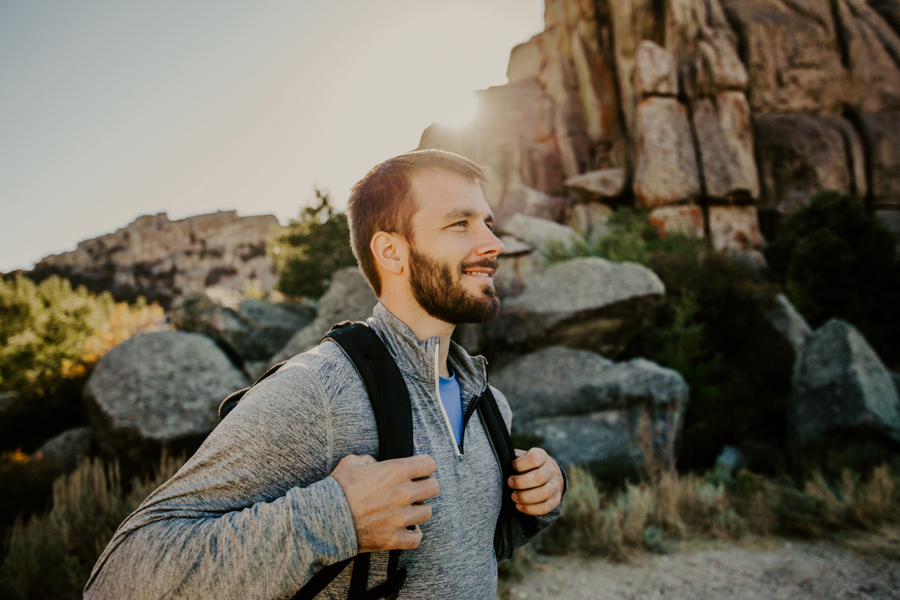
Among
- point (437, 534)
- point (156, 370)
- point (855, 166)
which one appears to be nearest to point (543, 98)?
point (855, 166)

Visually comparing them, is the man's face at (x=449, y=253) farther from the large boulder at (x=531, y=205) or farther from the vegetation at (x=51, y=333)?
the large boulder at (x=531, y=205)

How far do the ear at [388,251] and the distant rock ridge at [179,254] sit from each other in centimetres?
5490

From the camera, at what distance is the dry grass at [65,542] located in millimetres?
3107

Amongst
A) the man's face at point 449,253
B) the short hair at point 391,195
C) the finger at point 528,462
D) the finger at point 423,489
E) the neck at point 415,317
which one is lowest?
the finger at point 528,462

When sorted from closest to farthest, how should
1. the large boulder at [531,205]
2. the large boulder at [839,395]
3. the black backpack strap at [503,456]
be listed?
the black backpack strap at [503,456] < the large boulder at [839,395] < the large boulder at [531,205]

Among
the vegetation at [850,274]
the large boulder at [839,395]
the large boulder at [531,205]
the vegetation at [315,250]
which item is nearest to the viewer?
the large boulder at [839,395]

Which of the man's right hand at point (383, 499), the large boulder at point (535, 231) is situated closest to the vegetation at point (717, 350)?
the large boulder at point (535, 231)

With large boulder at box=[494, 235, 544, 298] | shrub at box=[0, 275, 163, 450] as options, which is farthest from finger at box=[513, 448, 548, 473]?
large boulder at box=[494, 235, 544, 298]

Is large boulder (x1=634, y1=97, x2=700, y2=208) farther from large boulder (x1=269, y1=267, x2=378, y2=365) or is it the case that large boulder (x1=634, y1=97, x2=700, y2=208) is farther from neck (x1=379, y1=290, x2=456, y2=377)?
neck (x1=379, y1=290, x2=456, y2=377)

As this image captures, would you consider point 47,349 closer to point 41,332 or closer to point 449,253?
point 41,332

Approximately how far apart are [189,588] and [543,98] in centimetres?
3489

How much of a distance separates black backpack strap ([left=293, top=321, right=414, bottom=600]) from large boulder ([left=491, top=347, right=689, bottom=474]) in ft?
19.3

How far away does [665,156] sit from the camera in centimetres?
2052

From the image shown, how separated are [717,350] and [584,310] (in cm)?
545
